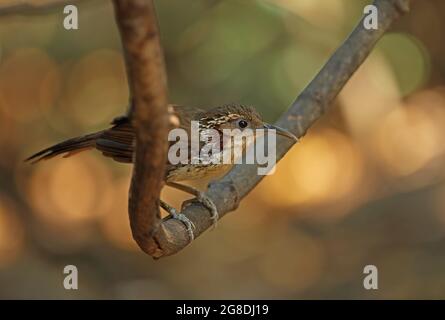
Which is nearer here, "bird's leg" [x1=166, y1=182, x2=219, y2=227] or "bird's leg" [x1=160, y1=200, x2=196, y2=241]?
"bird's leg" [x1=160, y1=200, x2=196, y2=241]

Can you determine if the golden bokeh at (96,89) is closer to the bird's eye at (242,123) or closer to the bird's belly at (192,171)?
the bird's eye at (242,123)

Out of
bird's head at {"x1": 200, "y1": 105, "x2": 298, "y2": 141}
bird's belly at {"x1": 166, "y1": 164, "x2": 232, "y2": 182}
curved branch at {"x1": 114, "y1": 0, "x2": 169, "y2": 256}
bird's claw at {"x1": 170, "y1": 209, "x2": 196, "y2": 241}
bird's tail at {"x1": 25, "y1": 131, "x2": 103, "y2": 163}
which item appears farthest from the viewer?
bird's head at {"x1": 200, "y1": 105, "x2": 298, "y2": 141}

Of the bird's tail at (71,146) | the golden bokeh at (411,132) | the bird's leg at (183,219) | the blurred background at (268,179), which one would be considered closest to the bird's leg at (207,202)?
the bird's leg at (183,219)

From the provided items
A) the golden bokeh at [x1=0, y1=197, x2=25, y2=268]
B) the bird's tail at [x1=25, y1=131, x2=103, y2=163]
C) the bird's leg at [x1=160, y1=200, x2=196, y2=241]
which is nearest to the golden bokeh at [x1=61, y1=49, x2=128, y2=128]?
the golden bokeh at [x1=0, y1=197, x2=25, y2=268]

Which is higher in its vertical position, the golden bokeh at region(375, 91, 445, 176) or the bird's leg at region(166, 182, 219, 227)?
the golden bokeh at region(375, 91, 445, 176)

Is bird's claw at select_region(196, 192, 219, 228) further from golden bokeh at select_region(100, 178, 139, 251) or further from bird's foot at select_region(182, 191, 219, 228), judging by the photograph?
golden bokeh at select_region(100, 178, 139, 251)

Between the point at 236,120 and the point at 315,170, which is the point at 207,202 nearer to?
the point at 236,120

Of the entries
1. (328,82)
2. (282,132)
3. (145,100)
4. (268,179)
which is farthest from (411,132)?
(145,100)
